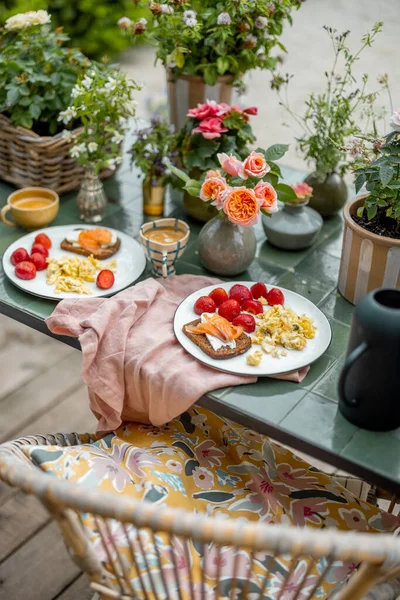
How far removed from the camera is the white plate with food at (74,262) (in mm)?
1446

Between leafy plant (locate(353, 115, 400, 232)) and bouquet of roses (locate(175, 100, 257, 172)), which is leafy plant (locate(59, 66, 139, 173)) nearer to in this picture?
bouquet of roses (locate(175, 100, 257, 172))

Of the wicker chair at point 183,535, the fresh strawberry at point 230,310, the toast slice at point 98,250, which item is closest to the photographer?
the wicker chair at point 183,535

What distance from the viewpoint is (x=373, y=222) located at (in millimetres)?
1400

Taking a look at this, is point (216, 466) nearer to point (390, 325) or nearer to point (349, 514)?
point (349, 514)

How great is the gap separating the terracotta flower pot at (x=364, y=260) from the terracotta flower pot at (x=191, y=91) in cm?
57

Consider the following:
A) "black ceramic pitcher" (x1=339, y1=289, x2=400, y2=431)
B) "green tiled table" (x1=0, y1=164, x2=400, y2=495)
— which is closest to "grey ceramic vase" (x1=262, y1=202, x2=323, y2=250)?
"green tiled table" (x1=0, y1=164, x2=400, y2=495)

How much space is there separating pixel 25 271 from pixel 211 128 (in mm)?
547

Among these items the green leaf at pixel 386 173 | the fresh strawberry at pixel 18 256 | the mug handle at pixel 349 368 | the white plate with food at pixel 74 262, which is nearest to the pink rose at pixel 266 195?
the green leaf at pixel 386 173

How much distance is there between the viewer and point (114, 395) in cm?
127

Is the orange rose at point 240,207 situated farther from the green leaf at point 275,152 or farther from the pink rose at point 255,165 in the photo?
the green leaf at point 275,152

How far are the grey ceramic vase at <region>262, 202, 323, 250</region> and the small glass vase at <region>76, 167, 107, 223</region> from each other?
42 centimetres

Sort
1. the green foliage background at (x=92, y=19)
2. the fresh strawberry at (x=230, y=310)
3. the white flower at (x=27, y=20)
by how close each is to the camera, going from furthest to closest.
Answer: the green foliage background at (x=92, y=19) < the white flower at (x=27, y=20) < the fresh strawberry at (x=230, y=310)

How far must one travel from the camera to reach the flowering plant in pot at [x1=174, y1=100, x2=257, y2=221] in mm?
1595

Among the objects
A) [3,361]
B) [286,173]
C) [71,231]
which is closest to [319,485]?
[71,231]
